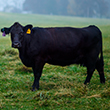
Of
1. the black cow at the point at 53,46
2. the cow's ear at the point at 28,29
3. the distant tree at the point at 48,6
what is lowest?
the distant tree at the point at 48,6

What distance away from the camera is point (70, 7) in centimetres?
8662

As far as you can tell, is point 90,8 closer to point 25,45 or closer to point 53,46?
point 53,46

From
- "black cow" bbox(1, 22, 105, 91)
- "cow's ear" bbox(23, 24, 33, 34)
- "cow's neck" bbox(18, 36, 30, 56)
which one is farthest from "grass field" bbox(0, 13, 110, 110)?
"cow's ear" bbox(23, 24, 33, 34)

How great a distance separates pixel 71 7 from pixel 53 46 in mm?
83157

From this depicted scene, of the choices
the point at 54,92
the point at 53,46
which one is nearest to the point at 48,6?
the point at 53,46

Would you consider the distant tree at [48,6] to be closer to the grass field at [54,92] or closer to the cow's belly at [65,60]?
the grass field at [54,92]

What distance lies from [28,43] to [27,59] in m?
0.47

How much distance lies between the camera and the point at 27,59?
20.0ft

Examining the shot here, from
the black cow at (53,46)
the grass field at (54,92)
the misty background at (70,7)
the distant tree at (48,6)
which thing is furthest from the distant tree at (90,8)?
the black cow at (53,46)

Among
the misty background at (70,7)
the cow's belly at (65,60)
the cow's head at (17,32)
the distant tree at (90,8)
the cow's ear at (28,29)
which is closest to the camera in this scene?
the cow's head at (17,32)

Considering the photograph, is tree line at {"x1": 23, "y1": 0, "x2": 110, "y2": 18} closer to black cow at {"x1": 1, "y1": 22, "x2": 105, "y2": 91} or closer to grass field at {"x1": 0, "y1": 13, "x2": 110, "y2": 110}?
grass field at {"x1": 0, "y1": 13, "x2": 110, "y2": 110}

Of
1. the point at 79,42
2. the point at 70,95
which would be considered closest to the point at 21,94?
the point at 70,95

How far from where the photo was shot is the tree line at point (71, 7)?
8369cm

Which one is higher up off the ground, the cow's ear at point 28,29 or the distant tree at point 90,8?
the cow's ear at point 28,29
